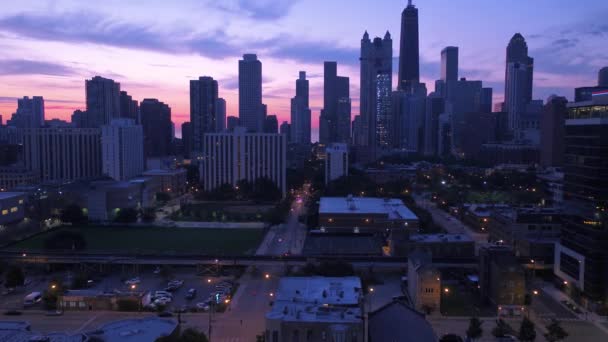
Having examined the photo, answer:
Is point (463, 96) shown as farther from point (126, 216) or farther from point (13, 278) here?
point (13, 278)

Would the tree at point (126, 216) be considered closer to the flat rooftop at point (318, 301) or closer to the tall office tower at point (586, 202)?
the flat rooftop at point (318, 301)

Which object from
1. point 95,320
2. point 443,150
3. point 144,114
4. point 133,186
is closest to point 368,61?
point 443,150

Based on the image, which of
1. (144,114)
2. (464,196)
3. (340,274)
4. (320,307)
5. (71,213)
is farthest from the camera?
(144,114)

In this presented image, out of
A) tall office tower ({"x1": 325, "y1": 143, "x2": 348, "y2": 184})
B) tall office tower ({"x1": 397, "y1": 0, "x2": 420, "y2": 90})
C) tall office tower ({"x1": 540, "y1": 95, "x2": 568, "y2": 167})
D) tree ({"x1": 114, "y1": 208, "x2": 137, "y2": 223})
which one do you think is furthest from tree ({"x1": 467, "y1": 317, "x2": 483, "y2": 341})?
tall office tower ({"x1": 397, "y1": 0, "x2": 420, "y2": 90})

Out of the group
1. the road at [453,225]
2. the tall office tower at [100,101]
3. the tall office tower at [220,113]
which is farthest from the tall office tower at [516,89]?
the road at [453,225]

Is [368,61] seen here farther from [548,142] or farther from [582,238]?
[582,238]
